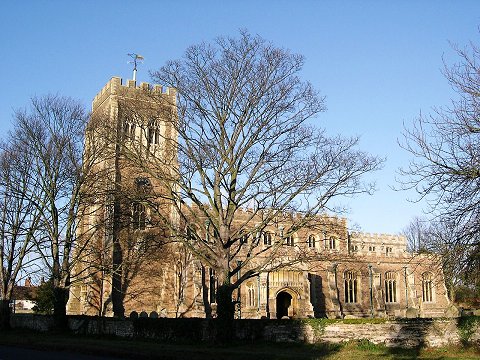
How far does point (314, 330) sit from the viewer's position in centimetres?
1959

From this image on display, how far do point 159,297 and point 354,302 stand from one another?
18.1 meters

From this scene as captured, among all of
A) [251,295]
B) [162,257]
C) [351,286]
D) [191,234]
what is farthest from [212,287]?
[191,234]

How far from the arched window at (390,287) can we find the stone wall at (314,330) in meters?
31.5

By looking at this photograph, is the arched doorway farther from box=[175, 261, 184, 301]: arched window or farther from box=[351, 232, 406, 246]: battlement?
box=[351, 232, 406, 246]: battlement

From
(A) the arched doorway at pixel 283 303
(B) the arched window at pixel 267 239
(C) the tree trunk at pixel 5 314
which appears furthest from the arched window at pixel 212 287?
(C) the tree trunk at pixel 5 314

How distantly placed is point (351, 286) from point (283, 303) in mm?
7964

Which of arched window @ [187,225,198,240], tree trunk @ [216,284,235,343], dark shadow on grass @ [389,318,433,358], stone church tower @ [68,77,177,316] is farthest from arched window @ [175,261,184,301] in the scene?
dark shadow on grass @ [389,318,433,358]

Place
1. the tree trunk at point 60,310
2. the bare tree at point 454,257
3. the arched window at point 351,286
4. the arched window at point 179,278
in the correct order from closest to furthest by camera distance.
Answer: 1. the bare tree at point 454,257
2. the tree trunk at point 60,310
3. the arched window at point 179,278
4. the arched window at point 351,286

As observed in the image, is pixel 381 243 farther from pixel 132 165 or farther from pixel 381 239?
pixel 132 165

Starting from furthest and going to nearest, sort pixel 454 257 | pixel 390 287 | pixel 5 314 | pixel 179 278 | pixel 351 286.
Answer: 1. pixel 390 287
2. pixel 351 286
3. pixel 179 278
4. pixel 5 314
5. pixel 454 257

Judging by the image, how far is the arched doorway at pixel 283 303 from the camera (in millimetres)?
42484

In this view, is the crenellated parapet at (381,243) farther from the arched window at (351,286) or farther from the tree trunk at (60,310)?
the tree trunk at (60,310)

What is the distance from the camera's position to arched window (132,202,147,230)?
20.0 meters

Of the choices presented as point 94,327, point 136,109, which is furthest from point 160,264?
point 136,109
